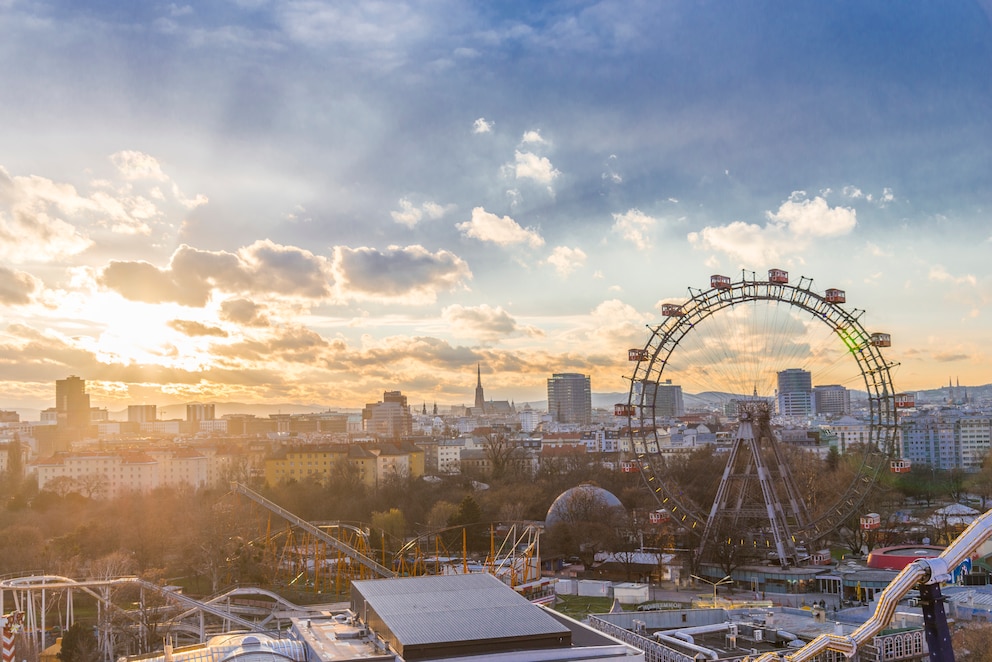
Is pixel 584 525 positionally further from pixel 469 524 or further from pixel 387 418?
pixel 387 418

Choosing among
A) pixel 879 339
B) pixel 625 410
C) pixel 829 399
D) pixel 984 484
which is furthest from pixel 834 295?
pixel 829 399

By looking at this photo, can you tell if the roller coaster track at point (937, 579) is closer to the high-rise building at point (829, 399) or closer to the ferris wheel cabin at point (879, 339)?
the ferris wheel cabin at point (879, 339)

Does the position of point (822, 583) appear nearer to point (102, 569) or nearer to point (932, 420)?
point (102, 569)

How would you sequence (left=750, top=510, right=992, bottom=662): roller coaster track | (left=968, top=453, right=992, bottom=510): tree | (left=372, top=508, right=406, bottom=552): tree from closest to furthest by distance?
(left=750, top=510, right=992, bottom=662): roller coaster track, (left=372, top=508, right=406, bottom=552): tree, (left=968, top=453, right=992, bottom=510): tree

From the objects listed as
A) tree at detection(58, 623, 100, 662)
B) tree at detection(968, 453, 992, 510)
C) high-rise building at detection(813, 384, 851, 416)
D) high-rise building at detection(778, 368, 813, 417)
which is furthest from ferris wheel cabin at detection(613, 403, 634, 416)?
high-rise building at detection(813, 384, 851, 416)

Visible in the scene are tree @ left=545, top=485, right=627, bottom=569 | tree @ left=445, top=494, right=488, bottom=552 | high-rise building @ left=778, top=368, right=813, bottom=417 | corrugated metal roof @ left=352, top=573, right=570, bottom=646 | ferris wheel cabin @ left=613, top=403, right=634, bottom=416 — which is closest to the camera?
corrugated metal roof @ left=352, top=573, right=570, bottom=646

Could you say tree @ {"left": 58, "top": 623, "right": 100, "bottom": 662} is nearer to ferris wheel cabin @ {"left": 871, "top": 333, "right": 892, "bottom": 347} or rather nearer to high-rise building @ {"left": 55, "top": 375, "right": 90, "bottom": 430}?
ferris wheel cabin @ {"left": 871, "top": 333, "right": 892, "bottom": 347}

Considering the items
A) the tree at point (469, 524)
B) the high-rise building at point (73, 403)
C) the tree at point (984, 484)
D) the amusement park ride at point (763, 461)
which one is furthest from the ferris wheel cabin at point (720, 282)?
the high-rise building at point (73, 403)

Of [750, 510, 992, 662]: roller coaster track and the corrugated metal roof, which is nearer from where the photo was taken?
[750, 510, 992, 662]: roller coaster track
